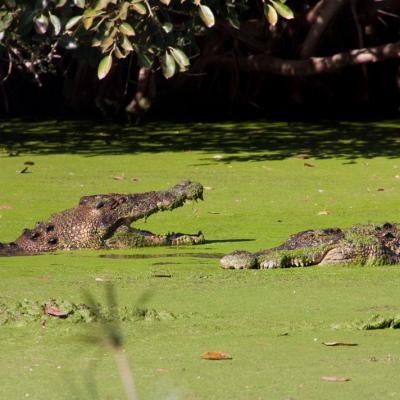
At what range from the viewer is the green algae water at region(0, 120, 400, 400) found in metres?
4.89

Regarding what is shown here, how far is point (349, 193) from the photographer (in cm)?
1148

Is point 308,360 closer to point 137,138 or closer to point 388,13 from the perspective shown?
point 137,138

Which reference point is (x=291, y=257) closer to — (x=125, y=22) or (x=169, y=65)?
(x=169, y=65)

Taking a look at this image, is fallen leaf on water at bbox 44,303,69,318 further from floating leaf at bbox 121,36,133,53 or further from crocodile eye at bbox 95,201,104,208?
crocodile eye at bbox 95,201,104,208

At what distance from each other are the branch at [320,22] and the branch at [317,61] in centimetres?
16

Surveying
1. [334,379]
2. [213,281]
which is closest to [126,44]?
[213,281]

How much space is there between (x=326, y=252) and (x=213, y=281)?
3.19 feet

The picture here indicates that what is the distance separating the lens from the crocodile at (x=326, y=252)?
7984 millimetres

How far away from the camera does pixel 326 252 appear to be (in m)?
8.08

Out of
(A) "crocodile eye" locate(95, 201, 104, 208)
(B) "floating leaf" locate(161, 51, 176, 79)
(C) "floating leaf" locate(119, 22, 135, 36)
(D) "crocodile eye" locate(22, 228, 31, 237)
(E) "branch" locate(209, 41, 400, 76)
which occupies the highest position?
(C) "floating leaf" locate(119, 22, 135, 36)

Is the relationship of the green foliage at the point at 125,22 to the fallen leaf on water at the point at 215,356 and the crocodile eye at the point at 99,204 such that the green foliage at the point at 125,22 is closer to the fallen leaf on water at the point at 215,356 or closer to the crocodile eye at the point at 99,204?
the crocodile eye at the point at 99,204

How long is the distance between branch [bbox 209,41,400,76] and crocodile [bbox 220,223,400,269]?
9349 millimetres

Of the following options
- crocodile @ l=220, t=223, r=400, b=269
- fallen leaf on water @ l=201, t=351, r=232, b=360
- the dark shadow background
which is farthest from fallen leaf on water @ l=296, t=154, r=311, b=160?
fallen leaf on water @ l=201, t=351, r=232, b=360

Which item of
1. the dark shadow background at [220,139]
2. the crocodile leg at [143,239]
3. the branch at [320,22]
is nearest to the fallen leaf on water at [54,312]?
the crocodile leg at [143,239]
